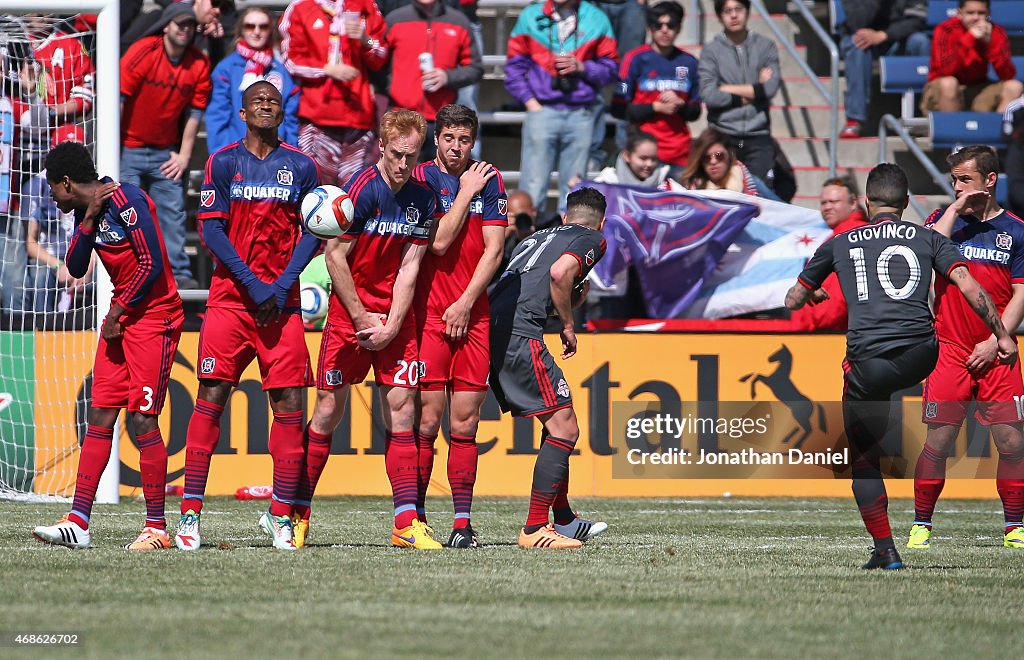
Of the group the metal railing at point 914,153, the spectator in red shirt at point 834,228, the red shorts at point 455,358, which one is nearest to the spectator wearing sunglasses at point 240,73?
the spectator in red shirt at point 834,228

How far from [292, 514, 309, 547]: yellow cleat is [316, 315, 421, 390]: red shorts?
74 cm

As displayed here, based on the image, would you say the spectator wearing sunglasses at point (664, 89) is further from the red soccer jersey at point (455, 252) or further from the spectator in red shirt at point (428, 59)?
the red soccer jersey at point (455, 252)

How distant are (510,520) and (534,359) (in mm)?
2259

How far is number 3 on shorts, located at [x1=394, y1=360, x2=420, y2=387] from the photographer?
7.78m

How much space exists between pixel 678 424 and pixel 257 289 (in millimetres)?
5577

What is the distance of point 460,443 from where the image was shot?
8086 millimetres

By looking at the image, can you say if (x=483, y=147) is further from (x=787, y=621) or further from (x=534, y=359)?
(x=787, y=621)

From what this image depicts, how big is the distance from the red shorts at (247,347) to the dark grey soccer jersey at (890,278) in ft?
8.98

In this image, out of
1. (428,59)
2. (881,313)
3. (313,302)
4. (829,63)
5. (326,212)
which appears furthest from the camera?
(829,63)

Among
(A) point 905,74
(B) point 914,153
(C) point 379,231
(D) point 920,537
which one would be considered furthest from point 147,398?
(A) point 905,74

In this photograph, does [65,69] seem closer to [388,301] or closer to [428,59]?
[428,59]

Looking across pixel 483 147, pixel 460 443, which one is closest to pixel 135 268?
pixel 460 443

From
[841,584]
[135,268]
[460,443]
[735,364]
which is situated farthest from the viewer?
[735,364]

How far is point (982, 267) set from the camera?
898cm
